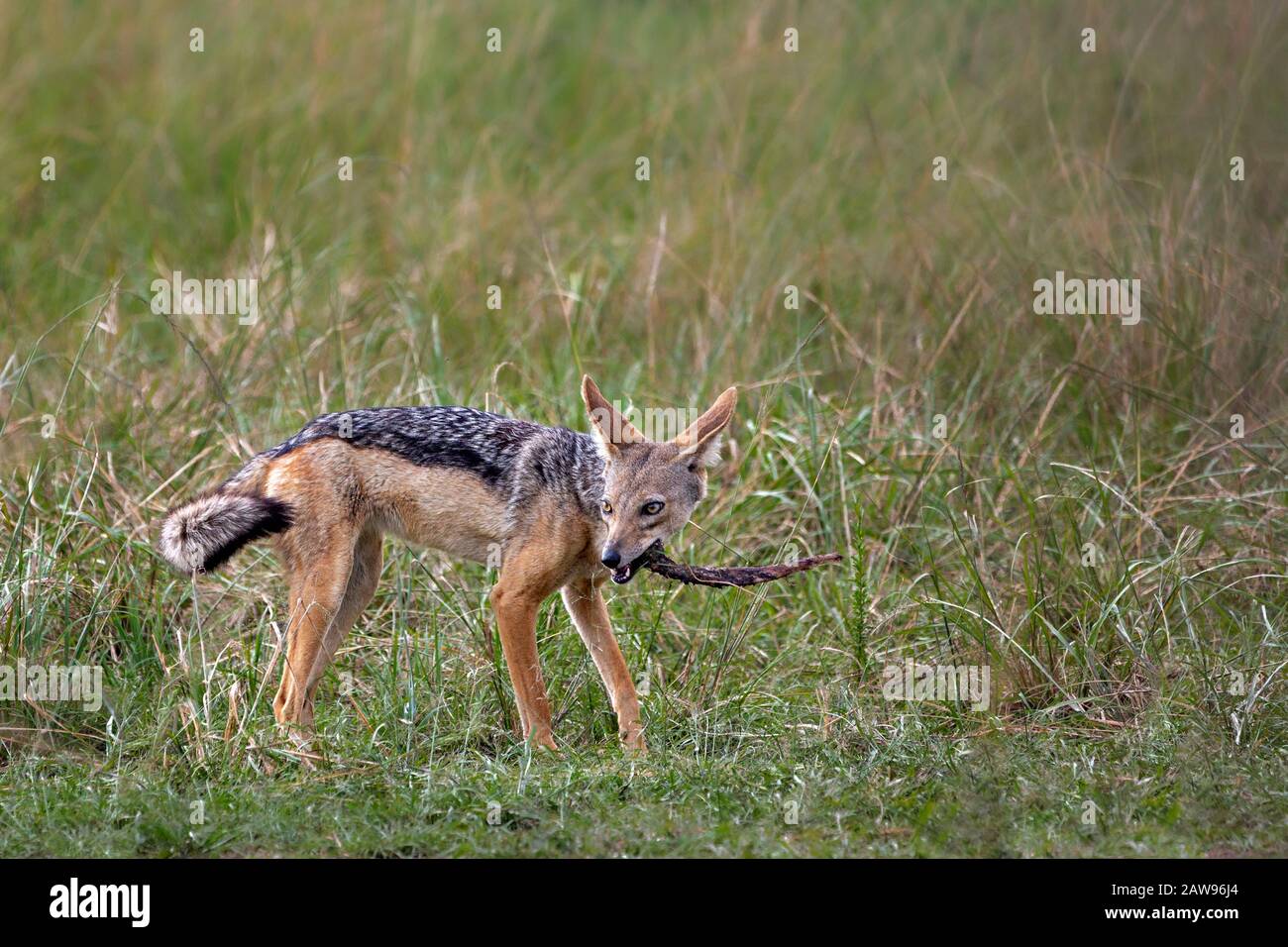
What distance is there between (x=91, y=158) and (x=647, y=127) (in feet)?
16.0

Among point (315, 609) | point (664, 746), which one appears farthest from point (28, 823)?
point (664, 746)

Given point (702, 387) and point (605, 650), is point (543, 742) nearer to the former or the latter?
point (605, 650)

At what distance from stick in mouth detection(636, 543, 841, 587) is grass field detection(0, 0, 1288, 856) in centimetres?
63

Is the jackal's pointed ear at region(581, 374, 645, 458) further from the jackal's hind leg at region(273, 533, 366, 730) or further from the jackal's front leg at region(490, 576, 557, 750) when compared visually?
the jackal's hind leg at region(273, 533, 366, 730)

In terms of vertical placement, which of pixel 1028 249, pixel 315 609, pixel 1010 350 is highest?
pixel 1028 249

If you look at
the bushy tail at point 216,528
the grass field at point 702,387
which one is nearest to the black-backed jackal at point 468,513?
the bushy tail at point 216,528

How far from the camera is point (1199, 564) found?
7.47 m

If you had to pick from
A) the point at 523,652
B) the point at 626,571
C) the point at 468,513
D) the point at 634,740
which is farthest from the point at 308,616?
the point at 634,740

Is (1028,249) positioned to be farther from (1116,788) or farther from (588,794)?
(588,794)

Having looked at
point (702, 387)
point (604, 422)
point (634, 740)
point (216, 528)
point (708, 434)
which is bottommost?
point (634, 740)

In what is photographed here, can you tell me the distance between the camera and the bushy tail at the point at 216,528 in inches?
248

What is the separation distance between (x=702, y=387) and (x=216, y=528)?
155 inches

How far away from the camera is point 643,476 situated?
6.61m

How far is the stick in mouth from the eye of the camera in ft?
20.6
